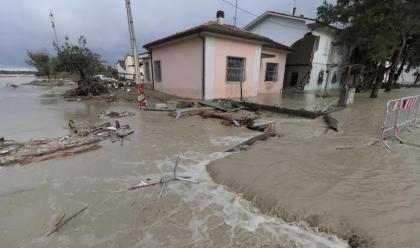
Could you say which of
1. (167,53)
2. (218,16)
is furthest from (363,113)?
(167,53)

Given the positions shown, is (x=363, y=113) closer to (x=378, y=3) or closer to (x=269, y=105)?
(x=269, y=105)

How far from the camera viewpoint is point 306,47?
62.1ft

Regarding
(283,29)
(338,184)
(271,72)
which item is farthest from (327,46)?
(338,184)

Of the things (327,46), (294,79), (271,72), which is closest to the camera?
(271,72)

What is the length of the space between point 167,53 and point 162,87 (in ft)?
7.69

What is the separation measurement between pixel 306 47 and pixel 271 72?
5.48 m

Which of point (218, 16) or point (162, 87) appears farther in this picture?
→ point (162, 87)

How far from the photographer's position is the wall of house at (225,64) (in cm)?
1152

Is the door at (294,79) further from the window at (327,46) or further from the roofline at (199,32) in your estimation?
the roofline at (199,32)

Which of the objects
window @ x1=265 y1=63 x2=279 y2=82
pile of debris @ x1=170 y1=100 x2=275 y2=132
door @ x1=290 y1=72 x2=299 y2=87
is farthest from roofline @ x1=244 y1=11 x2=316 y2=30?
pile of debris @ x1=170 y1=100 x2=275 y2=132

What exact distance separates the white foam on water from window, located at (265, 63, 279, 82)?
1284cm

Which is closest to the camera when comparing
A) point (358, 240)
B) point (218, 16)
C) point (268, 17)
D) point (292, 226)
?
point (358, 240)

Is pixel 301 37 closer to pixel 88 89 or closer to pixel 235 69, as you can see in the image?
pixel 235 69

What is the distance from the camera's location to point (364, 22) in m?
12.4
